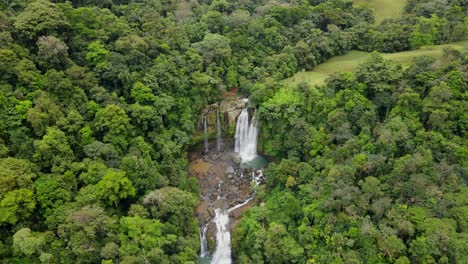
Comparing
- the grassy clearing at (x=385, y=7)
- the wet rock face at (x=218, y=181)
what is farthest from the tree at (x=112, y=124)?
the grassy clearing at (x=385, y=7)

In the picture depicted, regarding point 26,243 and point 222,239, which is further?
point 222,239

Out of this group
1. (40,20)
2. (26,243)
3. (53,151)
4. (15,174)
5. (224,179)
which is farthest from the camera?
(224,179)

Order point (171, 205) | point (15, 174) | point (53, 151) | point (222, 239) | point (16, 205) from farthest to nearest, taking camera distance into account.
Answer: point (222, 239)
point (171, 205)
point (53, 151)
point (15, 174)
point (16, 205)

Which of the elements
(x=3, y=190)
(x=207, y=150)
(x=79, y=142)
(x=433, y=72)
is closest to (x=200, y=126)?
(x=207, y=150)

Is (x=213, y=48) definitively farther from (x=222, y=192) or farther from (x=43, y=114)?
(x=43, y=114)

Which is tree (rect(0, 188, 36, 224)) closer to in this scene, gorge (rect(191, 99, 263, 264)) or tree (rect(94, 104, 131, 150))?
tree (rect(94, 104, 131, 150))

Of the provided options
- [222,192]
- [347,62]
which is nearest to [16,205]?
[222,192]

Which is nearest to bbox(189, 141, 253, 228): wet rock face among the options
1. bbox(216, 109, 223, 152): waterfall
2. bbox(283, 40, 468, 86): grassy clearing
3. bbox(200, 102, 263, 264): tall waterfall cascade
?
bbox(200, 102, 263, 264): tall waterfall cascade

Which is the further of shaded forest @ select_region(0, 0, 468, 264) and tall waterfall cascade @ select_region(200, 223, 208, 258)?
tall waterfall cascade @ select_region(200, 223, 208, 258)
